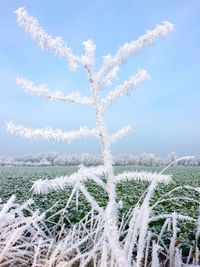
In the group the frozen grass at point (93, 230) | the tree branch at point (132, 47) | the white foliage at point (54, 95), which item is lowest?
the frozen grass at point (93, 230)

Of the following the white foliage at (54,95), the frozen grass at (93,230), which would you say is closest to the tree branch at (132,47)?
the white foliage at (54,95)

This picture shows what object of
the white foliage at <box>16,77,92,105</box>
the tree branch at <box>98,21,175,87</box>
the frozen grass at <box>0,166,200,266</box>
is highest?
the tree branch at <box>98,21,175,87</box>

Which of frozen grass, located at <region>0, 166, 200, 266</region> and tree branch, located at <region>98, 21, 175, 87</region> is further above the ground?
tree branch, located at <region>98, 21, 175, 87</region>

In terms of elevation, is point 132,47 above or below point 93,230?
above

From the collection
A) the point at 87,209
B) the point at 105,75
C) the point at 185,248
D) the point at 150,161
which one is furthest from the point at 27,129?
the point at 150,161

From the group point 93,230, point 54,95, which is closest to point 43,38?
point 54,95

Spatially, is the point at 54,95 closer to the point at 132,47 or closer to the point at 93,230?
A: the point at 132,47

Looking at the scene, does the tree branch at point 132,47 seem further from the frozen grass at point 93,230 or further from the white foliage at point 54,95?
the frozen grass at point 93,230

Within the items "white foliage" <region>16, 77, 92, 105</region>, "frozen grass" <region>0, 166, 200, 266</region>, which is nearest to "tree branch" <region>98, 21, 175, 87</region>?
"white foliage" <region>16, 77, 92, 105</region>

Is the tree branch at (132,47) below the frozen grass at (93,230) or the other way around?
the other way around

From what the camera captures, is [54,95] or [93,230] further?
[93,230]

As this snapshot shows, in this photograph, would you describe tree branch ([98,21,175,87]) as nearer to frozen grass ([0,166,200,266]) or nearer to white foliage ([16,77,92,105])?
white foliage ([16,77,92,105])

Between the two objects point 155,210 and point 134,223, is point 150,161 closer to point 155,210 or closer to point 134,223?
point 155,210

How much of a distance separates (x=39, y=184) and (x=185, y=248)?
139 cm
